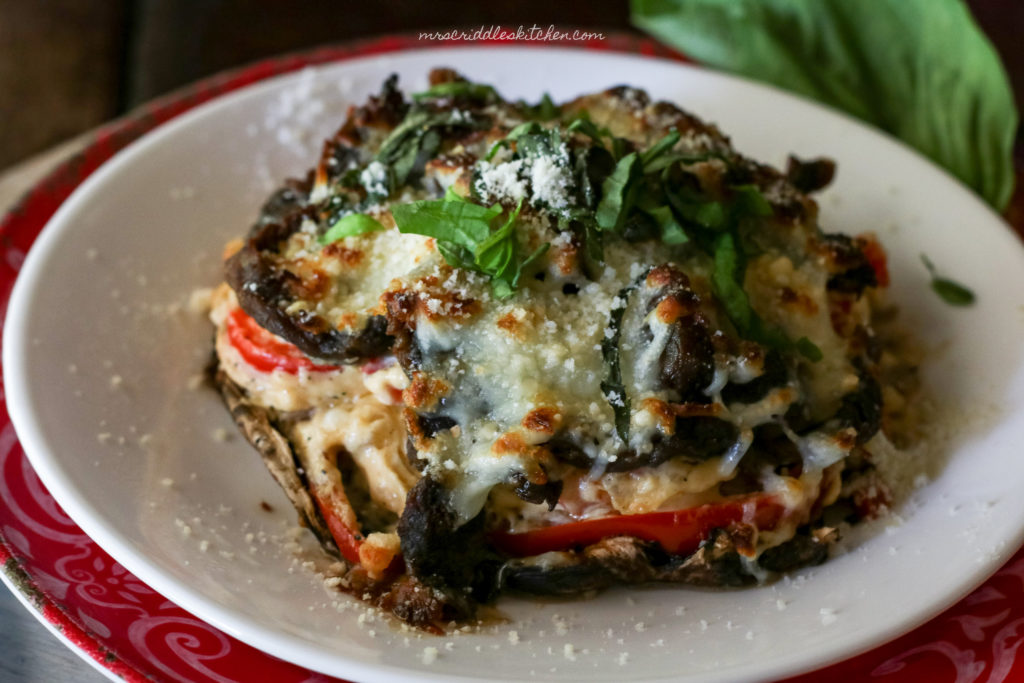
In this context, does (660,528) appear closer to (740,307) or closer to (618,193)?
(740,307)

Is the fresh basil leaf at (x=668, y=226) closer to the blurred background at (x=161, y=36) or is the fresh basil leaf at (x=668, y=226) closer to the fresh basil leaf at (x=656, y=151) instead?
the fresh basil leaf at (x=656, y=151)

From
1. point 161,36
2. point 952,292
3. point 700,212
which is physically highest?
point 700,212

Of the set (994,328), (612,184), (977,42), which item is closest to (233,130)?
(612,184)

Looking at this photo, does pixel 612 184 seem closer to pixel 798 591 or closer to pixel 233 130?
pixel 798 591

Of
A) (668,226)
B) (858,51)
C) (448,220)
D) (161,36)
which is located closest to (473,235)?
(448,220)

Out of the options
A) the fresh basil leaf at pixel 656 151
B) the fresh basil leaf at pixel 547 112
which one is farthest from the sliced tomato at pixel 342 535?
the fresh basil leaf at pixel 547 112

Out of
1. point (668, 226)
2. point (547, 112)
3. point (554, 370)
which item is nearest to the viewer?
point (554, 370)
